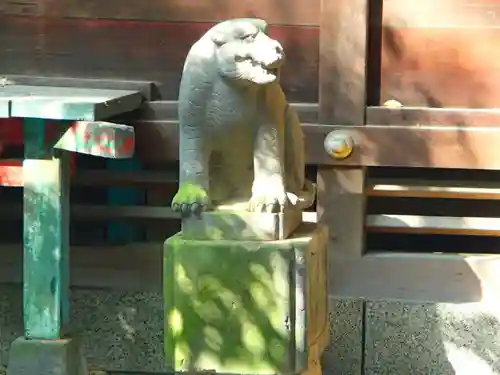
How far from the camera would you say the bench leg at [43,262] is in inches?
149

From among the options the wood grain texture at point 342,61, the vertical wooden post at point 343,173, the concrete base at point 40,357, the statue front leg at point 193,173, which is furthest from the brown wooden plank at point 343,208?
the concrete base at point 40,357

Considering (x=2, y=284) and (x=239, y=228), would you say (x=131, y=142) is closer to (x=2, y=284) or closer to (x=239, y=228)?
(x=239, y=228)

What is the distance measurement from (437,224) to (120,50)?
1.69 m

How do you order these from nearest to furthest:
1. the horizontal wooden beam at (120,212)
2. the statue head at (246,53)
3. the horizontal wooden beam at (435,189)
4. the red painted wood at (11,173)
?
the statue head at (246,53) < the red painted wood at (11,173) < the horizontal wooden beam at (435,189) < the horizontal wooden beam at (120,212)

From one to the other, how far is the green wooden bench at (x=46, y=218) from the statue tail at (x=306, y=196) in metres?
0.71

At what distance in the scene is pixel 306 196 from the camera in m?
3.88

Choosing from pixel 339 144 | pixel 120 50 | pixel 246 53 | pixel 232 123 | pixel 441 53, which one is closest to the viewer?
pixel 246 53

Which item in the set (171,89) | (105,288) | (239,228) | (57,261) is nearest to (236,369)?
(239,228)

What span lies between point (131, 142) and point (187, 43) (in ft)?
2.90

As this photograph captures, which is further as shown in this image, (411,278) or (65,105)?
(411,278)

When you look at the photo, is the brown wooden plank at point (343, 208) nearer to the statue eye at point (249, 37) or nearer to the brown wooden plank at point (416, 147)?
the brown wooden plank at point (416, 147)

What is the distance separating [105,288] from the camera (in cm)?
452

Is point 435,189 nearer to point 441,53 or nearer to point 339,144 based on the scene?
point 339,144

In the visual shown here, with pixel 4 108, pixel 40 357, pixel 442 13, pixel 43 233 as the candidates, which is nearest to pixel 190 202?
pixel 43 233
